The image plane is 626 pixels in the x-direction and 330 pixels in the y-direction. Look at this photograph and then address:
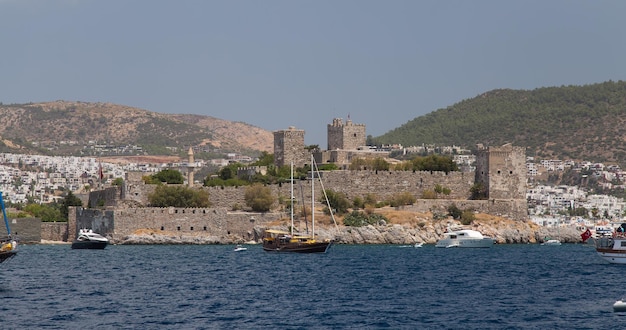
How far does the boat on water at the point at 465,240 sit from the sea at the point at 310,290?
5010 mm

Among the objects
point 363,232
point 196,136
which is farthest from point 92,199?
point 196,136

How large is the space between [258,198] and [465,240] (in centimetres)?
1021

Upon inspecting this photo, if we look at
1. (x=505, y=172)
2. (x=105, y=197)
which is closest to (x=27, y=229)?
(x=105, y=197)

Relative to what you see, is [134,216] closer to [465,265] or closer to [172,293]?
[465,265]

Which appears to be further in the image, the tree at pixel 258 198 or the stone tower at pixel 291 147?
the stone tower at pixel 291 147

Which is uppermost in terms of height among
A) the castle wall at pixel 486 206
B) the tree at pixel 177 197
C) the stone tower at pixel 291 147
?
the stone tower at pixel 291 147

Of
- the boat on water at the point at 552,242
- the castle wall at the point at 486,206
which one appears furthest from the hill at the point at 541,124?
the boat on water at the point at 552,242

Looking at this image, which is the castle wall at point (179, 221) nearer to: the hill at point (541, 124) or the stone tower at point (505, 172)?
the stone tower at point (505, 172)

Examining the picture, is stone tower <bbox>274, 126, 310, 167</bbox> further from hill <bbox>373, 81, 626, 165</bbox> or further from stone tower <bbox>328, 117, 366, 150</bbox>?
hill <bbox>373, 81, 626, 165</bbox>

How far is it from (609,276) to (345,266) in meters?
8.97

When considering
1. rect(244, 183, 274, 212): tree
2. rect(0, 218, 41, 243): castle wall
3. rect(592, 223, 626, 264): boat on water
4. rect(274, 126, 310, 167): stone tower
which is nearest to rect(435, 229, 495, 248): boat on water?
rect(244, 183, 274, 212): tree

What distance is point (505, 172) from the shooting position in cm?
6003

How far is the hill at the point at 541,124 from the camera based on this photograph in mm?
98438

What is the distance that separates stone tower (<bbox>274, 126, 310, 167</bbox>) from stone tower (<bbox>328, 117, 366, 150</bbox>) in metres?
4.51
